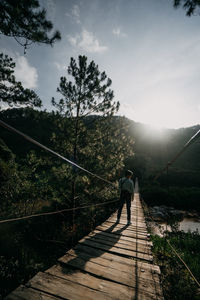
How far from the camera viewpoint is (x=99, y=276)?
1930 mm

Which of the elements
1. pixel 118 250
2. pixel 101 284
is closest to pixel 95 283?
pixel 101 284

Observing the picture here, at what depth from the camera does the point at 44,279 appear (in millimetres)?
1726

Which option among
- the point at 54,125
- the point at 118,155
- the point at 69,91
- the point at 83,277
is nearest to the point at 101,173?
the point at 118,155

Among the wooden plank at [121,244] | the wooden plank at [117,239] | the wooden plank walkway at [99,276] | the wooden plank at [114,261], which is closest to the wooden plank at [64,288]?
the wooden plank walkway at [99,276]

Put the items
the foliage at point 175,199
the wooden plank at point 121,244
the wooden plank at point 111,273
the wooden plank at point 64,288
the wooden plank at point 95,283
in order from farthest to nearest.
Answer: the foliage at point 175,199 → the wooden plank at point 121,244 → the wooden plank at point 111,273 → the wooden plank at point 95,283 → the wooden plank at point 64,288

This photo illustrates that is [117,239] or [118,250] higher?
[118,250]

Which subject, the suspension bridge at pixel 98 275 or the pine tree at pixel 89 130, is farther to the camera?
the pine tree at pixel 89 130

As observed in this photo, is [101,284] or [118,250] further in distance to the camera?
[118,250]

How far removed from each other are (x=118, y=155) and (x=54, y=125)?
3.21 m

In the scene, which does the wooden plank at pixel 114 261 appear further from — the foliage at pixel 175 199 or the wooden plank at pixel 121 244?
the foliage at pixel 175 199

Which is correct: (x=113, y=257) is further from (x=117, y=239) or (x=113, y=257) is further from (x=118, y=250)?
(x=117, y=239)

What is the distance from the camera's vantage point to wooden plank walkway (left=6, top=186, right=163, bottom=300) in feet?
5.15

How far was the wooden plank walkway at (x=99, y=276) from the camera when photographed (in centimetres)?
157

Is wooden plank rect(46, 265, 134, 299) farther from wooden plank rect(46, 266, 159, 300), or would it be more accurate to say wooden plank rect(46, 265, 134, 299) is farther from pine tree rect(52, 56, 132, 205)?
pine tree rect(52, 56, 132, 205)
